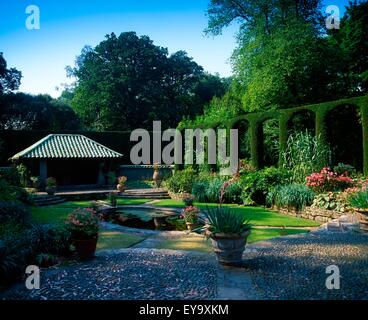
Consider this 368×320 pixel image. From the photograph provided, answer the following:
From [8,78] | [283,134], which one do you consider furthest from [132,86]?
[283,134]

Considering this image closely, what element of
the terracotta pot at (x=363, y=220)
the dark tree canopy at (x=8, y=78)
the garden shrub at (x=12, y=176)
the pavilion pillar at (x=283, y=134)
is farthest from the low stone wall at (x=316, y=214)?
the dark tree canopy at (x=8, y=78)

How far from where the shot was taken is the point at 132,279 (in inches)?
222

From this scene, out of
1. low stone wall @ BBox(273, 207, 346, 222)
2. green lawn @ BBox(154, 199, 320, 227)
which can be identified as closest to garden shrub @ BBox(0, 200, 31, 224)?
green lawn @ BBox(154, 199, 320, 227)

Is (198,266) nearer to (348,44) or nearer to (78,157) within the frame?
(78,157)

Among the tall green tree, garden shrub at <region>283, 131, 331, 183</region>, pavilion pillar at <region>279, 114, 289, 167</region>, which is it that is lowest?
garden shrub at <region>283, 131, 331, 183</region>

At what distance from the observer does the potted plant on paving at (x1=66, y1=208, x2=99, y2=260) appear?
684cm

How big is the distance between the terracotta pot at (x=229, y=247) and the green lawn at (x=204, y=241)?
1.50 metres

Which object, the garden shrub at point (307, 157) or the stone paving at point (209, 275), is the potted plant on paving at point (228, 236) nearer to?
the stone paving at point (209, 275)

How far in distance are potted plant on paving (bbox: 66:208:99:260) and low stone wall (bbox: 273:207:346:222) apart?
288 inches

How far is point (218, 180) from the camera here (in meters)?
17.0

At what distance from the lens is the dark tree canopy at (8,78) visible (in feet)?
102

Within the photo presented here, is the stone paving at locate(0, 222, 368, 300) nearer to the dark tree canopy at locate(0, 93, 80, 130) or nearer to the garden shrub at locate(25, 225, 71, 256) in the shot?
the garden shrub at locate(25, 225, 71, 256)
